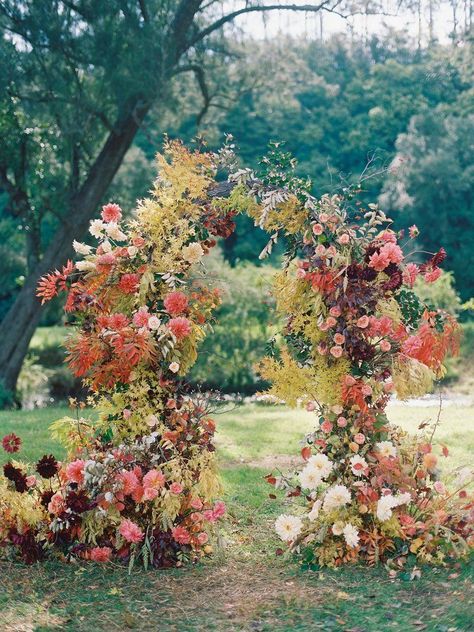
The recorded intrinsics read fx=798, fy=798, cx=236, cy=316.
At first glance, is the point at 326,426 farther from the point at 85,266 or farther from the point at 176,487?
the point at 85,266

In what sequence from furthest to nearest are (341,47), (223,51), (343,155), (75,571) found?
(341,47) → (343,155) → (223,51) → (75,571)

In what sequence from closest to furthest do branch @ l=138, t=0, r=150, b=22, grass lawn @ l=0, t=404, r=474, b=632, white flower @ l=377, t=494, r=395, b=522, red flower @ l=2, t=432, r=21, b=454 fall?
grass lawn @ l=0, t=404, r=474, b=632, white flower @ l=377, t=494, r=395, b=522, red flower @ l=2, t=432, r=21, b=454, branch @ l=138, t=0, r=150, b=22

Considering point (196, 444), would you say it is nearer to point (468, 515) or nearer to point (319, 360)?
point (319, 360)

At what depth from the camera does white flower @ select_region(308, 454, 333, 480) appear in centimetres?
432

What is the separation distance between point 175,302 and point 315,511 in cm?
137

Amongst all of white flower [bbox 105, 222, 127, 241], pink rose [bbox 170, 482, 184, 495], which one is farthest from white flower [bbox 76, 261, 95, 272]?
pink rose [bbox 170, 482, 184, 495]

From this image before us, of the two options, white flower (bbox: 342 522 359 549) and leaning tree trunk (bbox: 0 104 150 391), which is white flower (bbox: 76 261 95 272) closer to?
white flower (bbox: 342 522 359 549)

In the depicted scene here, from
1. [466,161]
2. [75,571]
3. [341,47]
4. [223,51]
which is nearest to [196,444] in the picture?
[75,571]

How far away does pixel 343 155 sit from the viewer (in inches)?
987

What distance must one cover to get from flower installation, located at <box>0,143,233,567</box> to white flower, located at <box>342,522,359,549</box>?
70 cm

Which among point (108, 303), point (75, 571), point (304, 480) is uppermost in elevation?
point (108, 303)

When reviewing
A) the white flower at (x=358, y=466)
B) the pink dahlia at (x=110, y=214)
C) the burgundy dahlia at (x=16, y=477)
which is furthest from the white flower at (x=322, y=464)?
the pink dahlia at (x=110, y=214)

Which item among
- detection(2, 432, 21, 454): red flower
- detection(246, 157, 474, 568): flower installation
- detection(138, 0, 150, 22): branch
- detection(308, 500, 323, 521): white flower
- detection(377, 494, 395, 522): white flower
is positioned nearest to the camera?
detection(377, 494, 395, 522): white flower

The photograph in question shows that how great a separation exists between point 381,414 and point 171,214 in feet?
5.38
